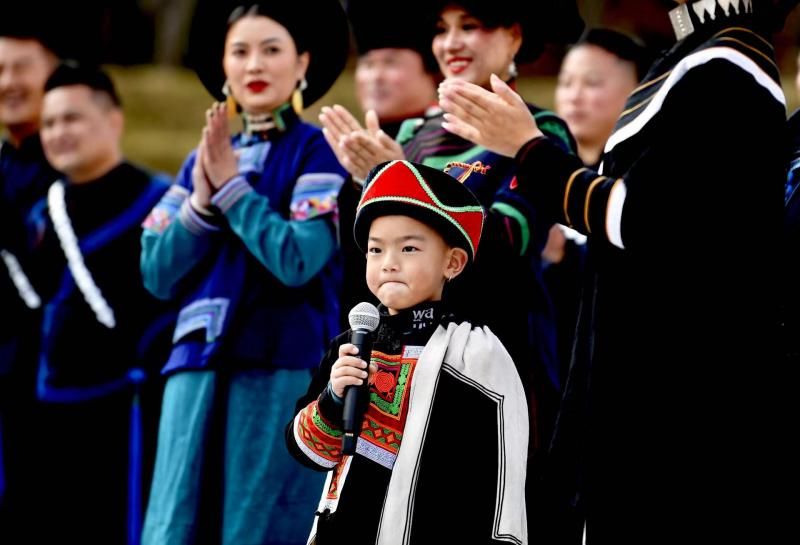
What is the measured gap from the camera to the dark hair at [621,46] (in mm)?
4973

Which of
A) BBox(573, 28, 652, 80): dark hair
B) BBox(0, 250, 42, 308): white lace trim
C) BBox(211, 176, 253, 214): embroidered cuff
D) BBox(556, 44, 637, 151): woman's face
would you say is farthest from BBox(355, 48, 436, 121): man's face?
BBox(0, 250, 42, 308): white lace trim

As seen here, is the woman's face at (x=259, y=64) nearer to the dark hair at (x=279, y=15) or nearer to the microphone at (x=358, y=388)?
the dark hair at (x=279, y=15)

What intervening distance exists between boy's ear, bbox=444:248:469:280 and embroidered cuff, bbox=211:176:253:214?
96 centimetres

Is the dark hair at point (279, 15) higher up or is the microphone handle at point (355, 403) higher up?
the dark hair at point (279, 15)

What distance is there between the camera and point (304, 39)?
4.07 metres

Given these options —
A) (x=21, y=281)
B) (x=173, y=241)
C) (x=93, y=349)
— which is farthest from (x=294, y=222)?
(x=21, y=281)

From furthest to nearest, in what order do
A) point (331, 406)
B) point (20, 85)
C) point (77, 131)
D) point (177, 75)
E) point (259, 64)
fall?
point (177, 75)
point (20, 85)
point (77, 131)
point (259, 64)
point (331, 406)

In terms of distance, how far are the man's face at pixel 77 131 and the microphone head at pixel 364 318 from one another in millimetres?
2648

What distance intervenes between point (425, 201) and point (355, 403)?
490mm

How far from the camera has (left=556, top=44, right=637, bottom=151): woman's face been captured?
193 inches

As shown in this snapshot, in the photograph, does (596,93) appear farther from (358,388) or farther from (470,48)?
(358,388)

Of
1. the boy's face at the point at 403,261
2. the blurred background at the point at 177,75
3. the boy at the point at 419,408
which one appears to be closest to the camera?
the boy at the point at 419,408

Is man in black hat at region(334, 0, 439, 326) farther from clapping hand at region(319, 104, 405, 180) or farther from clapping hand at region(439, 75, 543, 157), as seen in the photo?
clapping hand at region(439, 75, 543, 157)

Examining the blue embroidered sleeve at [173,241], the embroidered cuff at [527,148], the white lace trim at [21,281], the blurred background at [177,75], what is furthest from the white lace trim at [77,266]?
the blurred background at [177,75]
